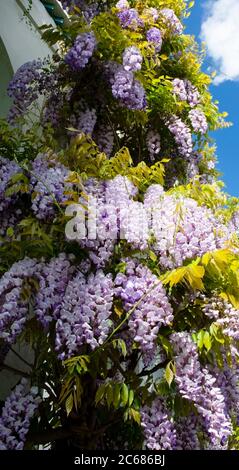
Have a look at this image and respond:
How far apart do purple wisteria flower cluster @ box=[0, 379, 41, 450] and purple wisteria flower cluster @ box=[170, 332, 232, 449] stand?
0.71 meters

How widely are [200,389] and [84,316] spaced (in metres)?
0.64

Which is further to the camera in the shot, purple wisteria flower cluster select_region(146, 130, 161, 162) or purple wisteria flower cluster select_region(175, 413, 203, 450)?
purple wisteria flower cluster select_region(146, 130, 161, 162)

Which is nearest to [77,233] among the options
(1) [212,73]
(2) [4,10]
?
(2) [4,10]

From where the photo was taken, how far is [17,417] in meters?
2.65

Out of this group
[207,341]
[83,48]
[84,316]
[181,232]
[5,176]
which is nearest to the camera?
[84,316]

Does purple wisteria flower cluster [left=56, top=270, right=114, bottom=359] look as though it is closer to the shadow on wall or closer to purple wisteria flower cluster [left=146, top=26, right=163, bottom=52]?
the shadow on wall

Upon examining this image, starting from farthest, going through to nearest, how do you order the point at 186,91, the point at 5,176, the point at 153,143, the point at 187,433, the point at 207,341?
the point at 186,91 < the point at 153,143 < the point at 5,176 < the point at 187,433 < the point at 207,341

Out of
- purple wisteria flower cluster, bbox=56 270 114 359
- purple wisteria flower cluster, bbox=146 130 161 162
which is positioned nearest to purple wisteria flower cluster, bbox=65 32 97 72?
purple wisteria flower cluster, bbox=146 130 161 162

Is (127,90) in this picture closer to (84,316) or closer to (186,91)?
(186,91)

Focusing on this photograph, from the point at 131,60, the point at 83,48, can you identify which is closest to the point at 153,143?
the point at 131,60

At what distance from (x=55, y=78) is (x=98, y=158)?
150 centimetres

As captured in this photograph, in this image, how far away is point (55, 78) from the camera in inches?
170

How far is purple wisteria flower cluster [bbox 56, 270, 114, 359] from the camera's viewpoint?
2477 mm

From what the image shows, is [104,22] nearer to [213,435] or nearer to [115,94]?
[115,94]
